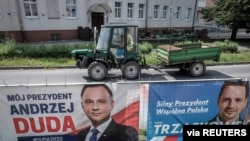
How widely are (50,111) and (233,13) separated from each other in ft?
71.9

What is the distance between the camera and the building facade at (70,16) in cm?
1739

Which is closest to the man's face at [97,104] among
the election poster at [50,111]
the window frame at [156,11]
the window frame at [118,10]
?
the election poster at [50,111]

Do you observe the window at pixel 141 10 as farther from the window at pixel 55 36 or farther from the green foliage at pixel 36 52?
the green foliage at pixel 36 52

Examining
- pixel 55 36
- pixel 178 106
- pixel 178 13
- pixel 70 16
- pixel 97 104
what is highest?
pixel 178 13

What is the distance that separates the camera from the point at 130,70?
9.27 m

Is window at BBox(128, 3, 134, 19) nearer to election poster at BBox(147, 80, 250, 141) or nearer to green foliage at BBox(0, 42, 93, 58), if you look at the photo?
green foliage at BBox(0, 42, 93, 58)

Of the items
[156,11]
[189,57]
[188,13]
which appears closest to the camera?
[189,57]

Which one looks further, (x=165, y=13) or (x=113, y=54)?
(x=165, y=13)

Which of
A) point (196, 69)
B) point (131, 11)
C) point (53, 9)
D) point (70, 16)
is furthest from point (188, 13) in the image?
point (196, 69)

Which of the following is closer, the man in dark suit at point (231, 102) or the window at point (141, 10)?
the man in dark suit at point (231, 102)

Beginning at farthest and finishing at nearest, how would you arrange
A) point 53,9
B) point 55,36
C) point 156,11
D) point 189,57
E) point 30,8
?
point 156,11 < point 55,36 < point 53,9 < point 30,8 < point 189,57

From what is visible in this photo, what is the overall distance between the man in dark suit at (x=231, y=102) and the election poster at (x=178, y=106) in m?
0.09

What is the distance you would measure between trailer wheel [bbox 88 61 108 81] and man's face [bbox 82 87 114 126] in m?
4.85

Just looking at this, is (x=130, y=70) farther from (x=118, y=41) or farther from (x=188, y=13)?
(x=188, y=13)
